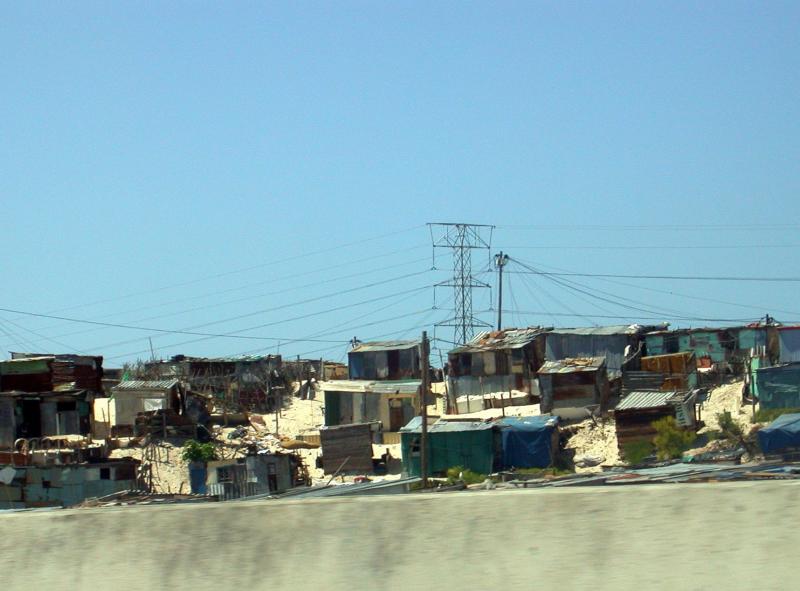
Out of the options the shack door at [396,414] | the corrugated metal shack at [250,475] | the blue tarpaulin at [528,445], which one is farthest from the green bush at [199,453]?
the shack door at [396,414]

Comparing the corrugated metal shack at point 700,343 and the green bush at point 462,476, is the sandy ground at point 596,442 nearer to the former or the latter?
the green bush at point 462,476

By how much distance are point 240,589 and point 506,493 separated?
3.98 ft

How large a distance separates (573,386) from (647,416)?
5422 mm

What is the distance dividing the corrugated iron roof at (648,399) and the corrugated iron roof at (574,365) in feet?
10.0

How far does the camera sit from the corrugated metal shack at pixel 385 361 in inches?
1849

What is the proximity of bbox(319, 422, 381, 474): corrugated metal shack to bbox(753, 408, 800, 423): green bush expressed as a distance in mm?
12152

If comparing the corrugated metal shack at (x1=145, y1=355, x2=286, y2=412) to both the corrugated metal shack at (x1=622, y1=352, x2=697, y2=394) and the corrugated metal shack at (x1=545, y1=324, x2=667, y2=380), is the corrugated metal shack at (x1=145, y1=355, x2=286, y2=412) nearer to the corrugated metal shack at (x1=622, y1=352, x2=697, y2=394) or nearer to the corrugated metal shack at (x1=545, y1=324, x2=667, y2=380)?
the corrugated metal shack at (x1=545, y1=324, x2=667, y2=380)

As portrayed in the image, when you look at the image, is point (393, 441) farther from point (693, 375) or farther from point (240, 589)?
point (240, 589)

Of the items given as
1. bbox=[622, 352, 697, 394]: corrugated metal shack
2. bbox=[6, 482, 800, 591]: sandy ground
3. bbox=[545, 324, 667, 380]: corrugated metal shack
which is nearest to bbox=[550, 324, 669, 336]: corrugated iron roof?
bbox=[545, 324, 667, 380]: corrugated metal shack

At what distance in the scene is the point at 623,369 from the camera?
42.6 metres

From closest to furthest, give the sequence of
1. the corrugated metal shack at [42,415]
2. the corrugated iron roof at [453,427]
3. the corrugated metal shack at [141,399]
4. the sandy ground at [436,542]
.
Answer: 1. the sandy ground at [436,542]
2. the corrugated iron roof at [453,427]
3. the corrugated metal shack at [42,415]
4. the corrugated metal shack at [141,399]

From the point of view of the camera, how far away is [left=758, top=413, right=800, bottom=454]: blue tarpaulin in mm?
27328

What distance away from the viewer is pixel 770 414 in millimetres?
33188

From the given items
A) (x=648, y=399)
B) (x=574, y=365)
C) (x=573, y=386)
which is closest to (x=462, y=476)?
(x=648, y=399)
